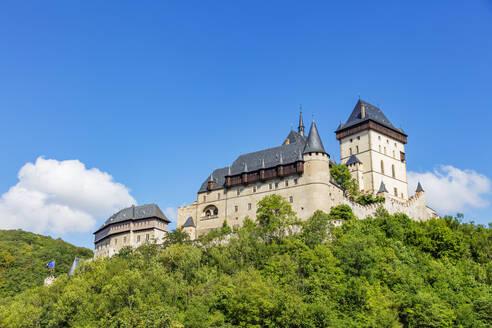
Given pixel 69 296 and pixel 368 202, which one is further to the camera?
pixel 368 202

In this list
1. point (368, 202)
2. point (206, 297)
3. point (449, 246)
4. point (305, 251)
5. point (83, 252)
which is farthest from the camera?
point (83, 252)

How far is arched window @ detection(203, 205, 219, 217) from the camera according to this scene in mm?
67000

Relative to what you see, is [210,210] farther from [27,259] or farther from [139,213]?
[27,259]

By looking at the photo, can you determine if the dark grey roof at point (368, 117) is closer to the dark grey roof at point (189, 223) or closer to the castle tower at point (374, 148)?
the castle tower at point (374, 148)

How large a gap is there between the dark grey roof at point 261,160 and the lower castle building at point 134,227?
7703 millimetres

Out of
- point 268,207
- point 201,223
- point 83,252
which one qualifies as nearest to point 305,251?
point 268,207

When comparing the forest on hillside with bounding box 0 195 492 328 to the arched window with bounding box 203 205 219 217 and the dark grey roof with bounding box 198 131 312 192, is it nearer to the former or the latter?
the arched window with bounding box 203 205 219 217

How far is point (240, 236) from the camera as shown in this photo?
56.1m

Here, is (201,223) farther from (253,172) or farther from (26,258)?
(26,258)

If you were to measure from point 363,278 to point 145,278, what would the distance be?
1979cm

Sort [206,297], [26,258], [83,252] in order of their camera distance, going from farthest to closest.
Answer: [83,252] → [26,258] → [206,297]

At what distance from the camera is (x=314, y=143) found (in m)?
62.2

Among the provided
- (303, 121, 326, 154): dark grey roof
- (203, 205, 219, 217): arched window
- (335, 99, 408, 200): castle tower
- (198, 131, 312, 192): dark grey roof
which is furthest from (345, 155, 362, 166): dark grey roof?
(203, 205, 219, 217): arched window

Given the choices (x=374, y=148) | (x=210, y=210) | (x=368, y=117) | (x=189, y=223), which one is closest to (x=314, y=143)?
(x=374, y=148)
